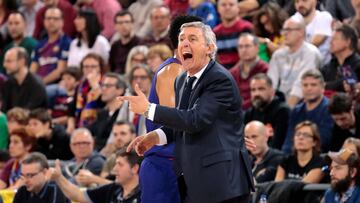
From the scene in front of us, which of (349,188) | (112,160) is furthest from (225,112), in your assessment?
(112,160)

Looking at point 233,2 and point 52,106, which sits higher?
point 233,2

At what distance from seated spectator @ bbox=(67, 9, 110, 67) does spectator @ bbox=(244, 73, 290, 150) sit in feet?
11.1

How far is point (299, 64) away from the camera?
1161 cm

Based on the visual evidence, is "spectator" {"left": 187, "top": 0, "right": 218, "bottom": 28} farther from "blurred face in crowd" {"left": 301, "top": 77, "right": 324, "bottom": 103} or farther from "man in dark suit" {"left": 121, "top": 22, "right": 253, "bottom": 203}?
"man in dark suit" {"left": 121, "top": 22, "right": 253, "bottom": 203}

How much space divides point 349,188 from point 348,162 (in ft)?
0.75

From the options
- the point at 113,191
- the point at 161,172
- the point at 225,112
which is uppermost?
Result: the point at 225,112

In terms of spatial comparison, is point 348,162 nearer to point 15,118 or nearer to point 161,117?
point 161,117

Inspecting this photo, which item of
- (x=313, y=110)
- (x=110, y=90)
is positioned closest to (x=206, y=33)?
(x=313, y=110)

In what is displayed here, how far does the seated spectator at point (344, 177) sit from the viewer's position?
8.59 meters

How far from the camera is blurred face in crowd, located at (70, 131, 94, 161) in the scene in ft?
37.0

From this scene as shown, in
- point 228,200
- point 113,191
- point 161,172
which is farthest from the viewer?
point 113,191

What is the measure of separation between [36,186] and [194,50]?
423cm

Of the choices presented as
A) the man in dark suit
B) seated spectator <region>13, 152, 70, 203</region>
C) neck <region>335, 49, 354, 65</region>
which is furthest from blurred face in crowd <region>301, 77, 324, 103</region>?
the man in dark suit

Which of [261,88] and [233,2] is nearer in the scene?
[261,88]
